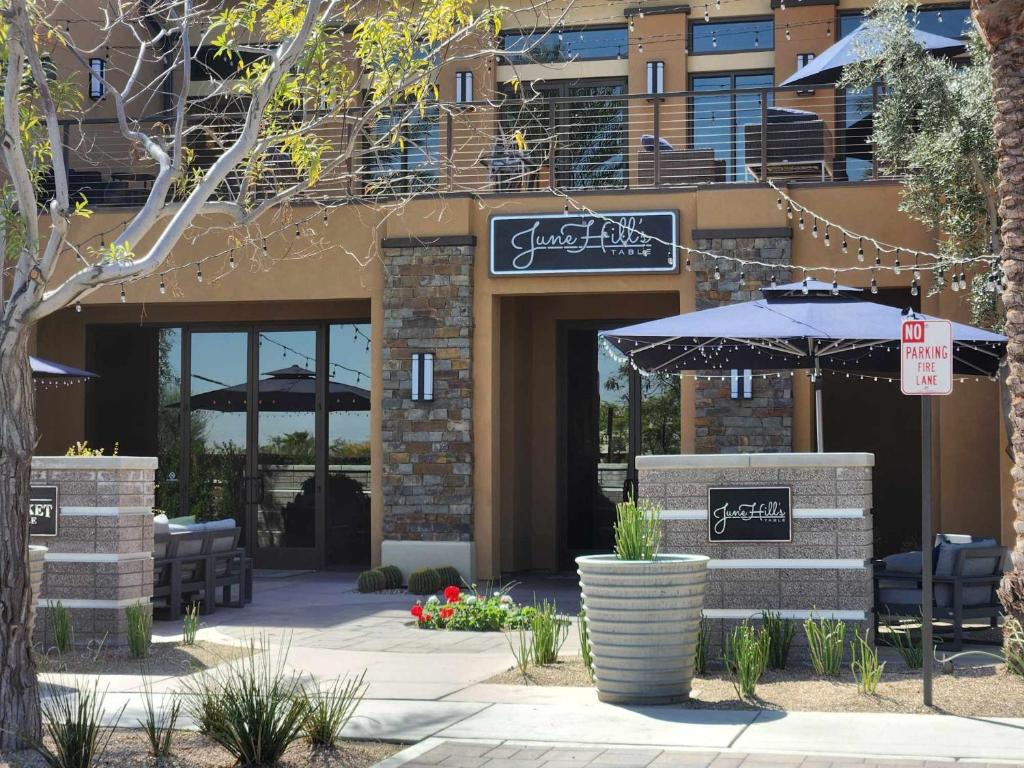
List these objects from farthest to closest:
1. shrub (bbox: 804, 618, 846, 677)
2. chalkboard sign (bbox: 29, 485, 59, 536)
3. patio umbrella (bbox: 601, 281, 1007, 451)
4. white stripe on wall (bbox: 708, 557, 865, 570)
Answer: chalkboard sign (bbox: 29, 485, 59, 536), patio umbrella (bbox: 601, 281, 1007, 451), white stripe on wall (bbox: 708, 557, 865, 570), shrub (bbox: 804, 618, 846, 677)

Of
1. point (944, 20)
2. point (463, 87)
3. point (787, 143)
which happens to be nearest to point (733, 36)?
point (944, 20)

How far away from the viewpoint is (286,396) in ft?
56.5

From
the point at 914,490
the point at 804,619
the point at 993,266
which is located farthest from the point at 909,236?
the point at 804,619

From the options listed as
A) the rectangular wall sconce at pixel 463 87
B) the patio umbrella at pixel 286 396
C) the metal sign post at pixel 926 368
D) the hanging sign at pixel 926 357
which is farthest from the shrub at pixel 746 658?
the rectangular wall sconce at pixel 463 87

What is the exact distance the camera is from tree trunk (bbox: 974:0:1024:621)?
862 cm

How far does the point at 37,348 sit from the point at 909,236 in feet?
36.3

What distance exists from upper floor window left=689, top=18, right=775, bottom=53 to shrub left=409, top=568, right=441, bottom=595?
352 inches

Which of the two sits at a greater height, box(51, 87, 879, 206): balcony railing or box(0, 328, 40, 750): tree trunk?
box(51, 87, 879, 206): balcony railing

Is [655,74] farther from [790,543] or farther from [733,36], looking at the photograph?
[790,543]

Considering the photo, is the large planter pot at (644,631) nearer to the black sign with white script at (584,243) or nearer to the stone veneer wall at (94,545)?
the stone veneer wall at (94,545)

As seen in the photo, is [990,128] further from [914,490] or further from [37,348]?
[37,348]

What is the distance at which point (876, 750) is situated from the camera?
255 inches

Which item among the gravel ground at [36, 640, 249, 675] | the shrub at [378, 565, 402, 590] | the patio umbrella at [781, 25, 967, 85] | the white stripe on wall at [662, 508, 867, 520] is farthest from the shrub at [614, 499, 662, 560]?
the patio umbrella at [781, 25, 967, 85]

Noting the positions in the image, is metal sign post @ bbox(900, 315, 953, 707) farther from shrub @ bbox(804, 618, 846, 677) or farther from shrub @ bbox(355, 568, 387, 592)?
shrub @ bbox(355, 568, 387, 592)
